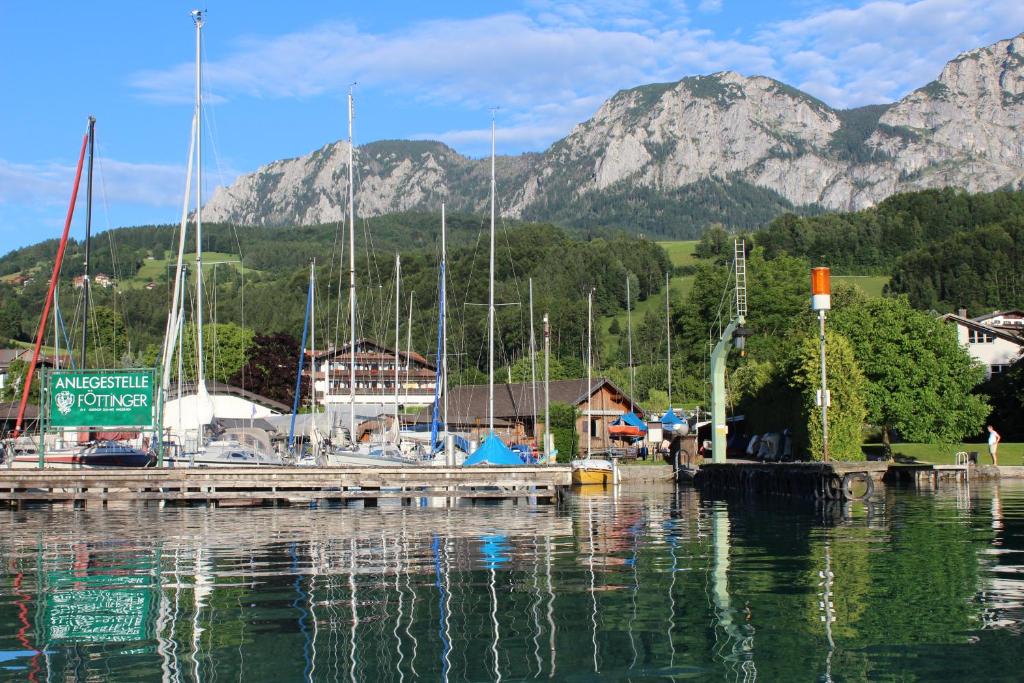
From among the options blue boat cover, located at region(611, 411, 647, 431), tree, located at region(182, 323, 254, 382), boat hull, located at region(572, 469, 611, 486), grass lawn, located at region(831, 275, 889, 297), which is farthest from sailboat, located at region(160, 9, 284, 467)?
grass lawn, located at region(831, 275, 889, 297)

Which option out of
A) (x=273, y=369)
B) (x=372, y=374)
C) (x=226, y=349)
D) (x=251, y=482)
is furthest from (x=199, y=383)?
(x=226, y=349)

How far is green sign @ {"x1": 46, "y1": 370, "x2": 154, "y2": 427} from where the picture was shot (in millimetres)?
39562

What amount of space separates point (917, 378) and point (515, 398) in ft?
99.5

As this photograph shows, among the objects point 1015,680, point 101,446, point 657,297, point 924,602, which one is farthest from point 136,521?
point 657,297

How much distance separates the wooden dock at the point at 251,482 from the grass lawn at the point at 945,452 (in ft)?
115

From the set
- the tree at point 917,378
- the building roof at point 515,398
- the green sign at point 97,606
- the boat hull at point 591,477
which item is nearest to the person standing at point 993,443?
the tree at point 917,378

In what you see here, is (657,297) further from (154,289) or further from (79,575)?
(79,575)

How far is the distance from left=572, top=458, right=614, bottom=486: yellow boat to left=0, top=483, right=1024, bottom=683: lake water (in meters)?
26.9

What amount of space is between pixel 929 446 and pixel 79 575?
62.5m

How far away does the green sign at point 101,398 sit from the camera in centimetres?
3956

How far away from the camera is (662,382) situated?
12044 cm

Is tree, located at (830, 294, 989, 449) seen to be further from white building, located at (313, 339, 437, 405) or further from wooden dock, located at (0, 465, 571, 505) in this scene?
white building, located at (313, 339, 437, 405)

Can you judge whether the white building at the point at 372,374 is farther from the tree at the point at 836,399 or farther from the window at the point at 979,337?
the tree at the point at 836,399

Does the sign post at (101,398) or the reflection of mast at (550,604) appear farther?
the sign post at (101,398)
